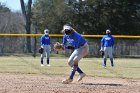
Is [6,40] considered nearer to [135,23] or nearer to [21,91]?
[135,23]

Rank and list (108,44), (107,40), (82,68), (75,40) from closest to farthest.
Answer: (75,40), (82,68), (107,40), (108,44)

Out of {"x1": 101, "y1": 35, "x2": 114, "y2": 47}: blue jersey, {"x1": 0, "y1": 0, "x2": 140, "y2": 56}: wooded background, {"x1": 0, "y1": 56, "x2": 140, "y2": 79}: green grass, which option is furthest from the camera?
{"x1": 0, "y1": 0, "x2": 140, "y2": 56}: wooded background

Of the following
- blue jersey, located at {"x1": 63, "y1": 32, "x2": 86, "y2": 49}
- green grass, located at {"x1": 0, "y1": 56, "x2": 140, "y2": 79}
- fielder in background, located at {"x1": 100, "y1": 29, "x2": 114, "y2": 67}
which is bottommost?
green grass, located at {"x1": 0, "y1": 56, "x2": 140, "y2": 79}

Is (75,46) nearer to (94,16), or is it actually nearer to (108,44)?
(108,44)

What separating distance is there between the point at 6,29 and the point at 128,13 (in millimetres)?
19760

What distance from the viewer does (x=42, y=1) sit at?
4784 cm

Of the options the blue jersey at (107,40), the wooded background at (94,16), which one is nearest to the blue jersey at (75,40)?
the blue jersey at (107,40)

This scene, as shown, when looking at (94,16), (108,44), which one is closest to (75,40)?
(108,44)

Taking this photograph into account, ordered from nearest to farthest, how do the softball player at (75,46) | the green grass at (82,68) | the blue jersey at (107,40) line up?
the softball player at (75,46) < the green grass at (82,68) < the blue jersey at (107,40)

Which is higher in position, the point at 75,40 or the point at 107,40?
the point at 75,40

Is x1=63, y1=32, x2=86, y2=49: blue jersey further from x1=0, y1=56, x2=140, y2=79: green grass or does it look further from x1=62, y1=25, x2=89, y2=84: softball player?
x1=0, y1=56, x2=140, y2=79: green grass

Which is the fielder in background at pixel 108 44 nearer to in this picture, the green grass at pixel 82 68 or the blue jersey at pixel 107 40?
the blue jersey at pixel 107 40

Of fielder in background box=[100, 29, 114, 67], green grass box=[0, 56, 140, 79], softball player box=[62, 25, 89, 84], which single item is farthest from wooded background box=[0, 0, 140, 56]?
softball player box=[62, 25, 89, 84]

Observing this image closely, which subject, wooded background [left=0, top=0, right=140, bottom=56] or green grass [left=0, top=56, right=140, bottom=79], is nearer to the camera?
green grass [left=0, top=56, right=140, bottom=79]
